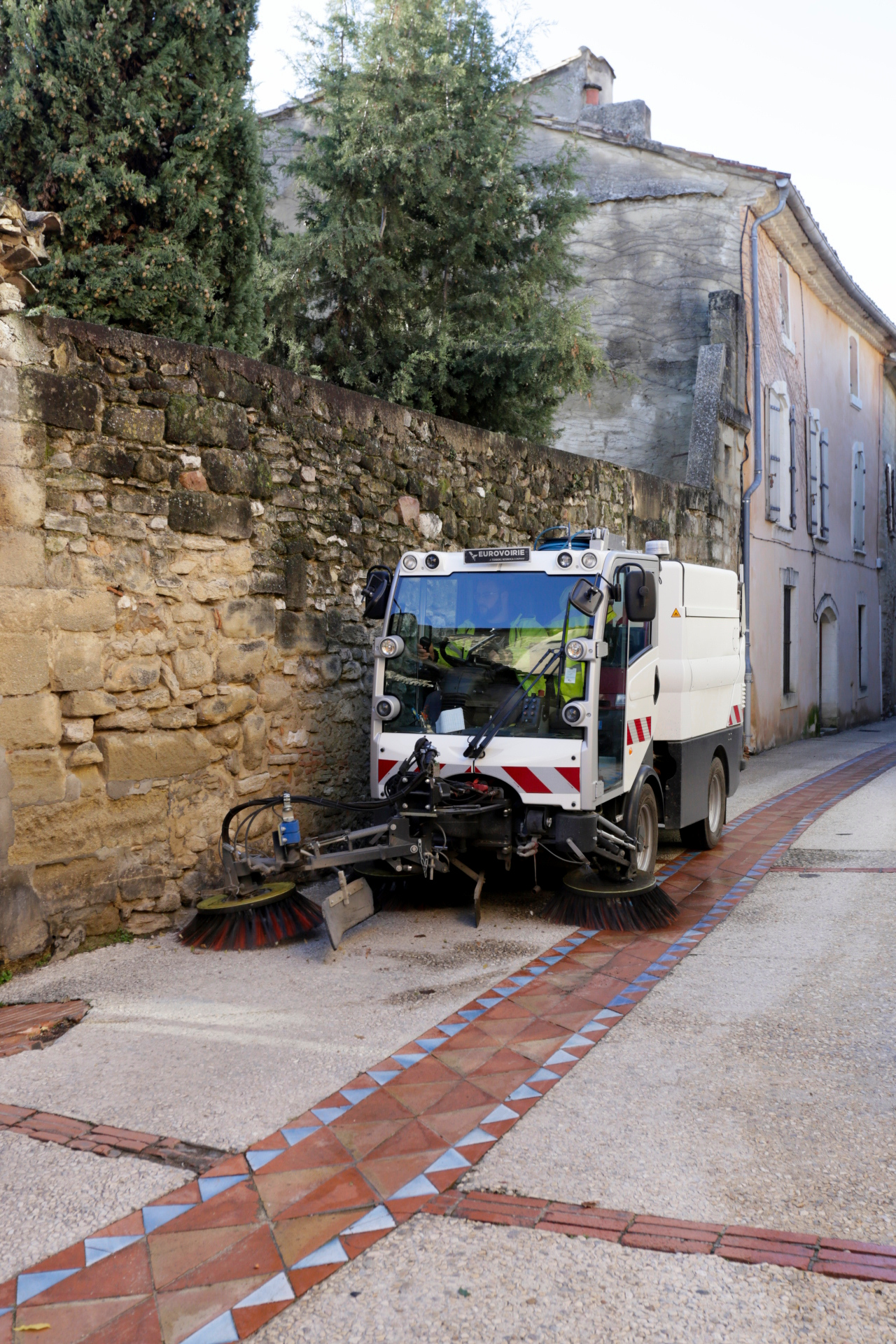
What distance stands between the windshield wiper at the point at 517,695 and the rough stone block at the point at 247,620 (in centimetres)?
155

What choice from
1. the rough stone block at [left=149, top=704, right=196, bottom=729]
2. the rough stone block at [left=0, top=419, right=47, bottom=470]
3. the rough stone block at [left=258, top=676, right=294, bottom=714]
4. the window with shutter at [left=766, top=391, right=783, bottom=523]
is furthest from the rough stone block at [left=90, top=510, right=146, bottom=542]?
the window with shutter at [left=766, top=391, right=783, bottom=523]

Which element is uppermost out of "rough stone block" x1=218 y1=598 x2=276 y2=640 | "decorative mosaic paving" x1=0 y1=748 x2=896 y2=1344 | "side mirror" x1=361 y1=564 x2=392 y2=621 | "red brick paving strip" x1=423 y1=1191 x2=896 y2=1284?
"side mirror" x1=361 y1=564 x2=392 y2=621

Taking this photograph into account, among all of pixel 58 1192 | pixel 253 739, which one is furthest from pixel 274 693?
pixel 58 1192

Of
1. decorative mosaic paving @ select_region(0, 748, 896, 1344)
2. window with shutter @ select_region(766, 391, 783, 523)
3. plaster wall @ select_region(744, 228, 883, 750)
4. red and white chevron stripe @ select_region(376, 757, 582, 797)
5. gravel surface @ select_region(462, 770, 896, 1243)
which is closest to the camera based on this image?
decorative mosaic paving @ select_region(0, 748, 896, 1344)

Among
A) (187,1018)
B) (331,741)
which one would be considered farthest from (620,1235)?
(331,741)

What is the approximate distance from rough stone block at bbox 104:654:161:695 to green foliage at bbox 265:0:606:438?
651 cm

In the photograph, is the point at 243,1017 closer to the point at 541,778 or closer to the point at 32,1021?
the point at 32,1021

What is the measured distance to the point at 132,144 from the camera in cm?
846

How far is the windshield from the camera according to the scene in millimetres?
6469

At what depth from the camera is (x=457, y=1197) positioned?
10.7ft

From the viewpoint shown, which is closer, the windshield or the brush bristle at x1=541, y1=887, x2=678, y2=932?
the brush bristle at x1=541, y1=887, x2=678, y2=932

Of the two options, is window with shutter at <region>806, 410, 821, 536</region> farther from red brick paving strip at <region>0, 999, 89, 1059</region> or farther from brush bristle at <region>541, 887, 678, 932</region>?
red brick paving strip at <region>0, 999, 89, 1059</region>

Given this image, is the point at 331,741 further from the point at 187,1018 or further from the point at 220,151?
the point at 220,151

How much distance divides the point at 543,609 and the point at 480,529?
3138mm
